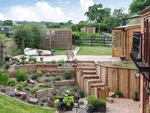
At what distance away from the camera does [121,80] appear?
11.4 meters

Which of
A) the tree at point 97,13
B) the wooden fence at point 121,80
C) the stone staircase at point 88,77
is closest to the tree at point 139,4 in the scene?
the stone staircase at point 88,77

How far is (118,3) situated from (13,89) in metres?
48.2

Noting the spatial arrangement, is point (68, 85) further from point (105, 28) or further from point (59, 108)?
point (105, 28)

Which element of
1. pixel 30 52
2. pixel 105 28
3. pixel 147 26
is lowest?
pixel 30 52

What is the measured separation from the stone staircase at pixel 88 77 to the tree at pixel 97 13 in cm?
4684

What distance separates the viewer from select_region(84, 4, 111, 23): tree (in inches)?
2331

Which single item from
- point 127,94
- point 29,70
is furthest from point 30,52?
point 127,94

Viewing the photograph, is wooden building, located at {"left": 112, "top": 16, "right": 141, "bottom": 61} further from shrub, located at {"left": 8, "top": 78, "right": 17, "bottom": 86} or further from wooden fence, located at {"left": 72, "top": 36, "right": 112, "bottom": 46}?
wooden fence, located at {"left": 72, "top": 36, "right": 112, "bottom": 46}

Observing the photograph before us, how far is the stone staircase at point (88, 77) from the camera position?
1134 cm

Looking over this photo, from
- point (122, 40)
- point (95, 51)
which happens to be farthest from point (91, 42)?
point (122, 40)

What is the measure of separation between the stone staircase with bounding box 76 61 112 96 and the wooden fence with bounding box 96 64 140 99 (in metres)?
0.46

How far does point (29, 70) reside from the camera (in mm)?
13414

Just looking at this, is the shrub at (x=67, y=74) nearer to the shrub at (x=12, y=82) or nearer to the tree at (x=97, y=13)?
the shrub at (x=12, y=82)

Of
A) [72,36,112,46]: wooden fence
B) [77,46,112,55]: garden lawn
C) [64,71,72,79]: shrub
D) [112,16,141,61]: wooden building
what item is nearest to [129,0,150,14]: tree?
[72,36,112,46]: wooden fence
